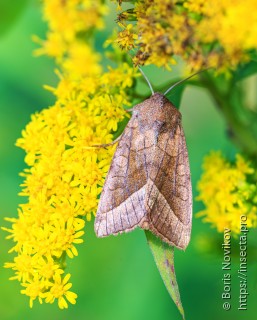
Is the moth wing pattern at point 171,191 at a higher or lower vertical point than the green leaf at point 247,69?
lower

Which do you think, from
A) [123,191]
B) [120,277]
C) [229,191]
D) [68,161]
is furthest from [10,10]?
[120,277]

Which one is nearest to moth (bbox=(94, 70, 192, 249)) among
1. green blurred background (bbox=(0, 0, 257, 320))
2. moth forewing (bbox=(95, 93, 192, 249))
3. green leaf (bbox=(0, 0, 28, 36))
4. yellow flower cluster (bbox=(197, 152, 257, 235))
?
moth forewing (bbox=(95, 93, 192, 249))

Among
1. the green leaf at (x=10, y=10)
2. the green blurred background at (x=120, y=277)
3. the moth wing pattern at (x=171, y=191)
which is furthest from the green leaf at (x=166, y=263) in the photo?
the green leaf at (x=10, y=10)

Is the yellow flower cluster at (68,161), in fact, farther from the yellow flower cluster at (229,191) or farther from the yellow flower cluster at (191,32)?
the yellow flower cluster at (229,191)

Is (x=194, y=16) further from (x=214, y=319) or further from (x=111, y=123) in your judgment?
(x=214, y=319)

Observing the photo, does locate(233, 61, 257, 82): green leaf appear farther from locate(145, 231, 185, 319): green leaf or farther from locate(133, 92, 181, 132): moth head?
locate(145, 231, 185, 319): green leaf
